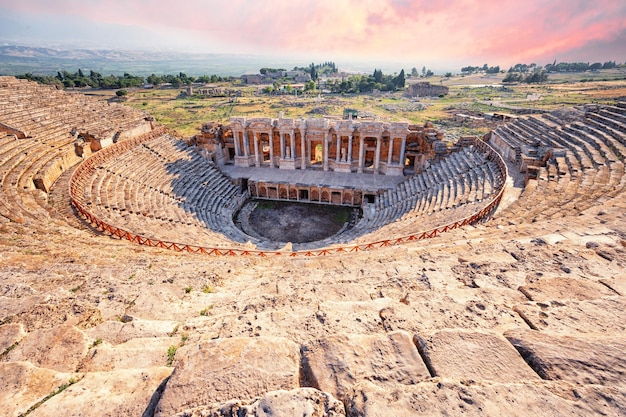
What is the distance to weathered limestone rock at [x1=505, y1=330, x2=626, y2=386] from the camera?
353 centimetres

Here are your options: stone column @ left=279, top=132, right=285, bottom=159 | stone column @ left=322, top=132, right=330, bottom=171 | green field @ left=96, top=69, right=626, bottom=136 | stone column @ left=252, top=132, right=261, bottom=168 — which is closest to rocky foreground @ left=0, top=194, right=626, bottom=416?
stone column @ left=322, top=132, right=330, bottom=171

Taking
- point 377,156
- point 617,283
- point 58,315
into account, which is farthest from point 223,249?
point 377,156

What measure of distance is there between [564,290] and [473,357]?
342 centimetres

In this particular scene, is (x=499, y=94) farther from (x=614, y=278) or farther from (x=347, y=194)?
(x=614, y=278)

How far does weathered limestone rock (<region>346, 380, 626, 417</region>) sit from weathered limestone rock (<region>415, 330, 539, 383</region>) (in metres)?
0.24

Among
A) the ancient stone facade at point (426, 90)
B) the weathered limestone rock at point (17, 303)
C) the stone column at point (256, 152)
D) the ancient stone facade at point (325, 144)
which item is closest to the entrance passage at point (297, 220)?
the stone column at point (256, 152)

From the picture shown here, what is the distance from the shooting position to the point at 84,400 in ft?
12.7

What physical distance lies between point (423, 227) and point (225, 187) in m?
20.1

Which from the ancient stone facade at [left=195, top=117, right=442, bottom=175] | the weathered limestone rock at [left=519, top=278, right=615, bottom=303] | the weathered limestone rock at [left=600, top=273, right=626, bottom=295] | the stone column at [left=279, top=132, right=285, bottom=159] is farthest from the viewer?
the stone column at [left=279, top=132, right=285, bottom=159]

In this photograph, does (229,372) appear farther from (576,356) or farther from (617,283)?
(617,283)

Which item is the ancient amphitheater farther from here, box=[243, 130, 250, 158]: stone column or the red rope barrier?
box=[243, 130, 250, 158]: stone column

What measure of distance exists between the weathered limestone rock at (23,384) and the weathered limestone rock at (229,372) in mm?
1847

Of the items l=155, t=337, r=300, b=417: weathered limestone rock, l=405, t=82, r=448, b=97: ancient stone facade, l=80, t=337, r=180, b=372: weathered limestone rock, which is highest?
l=405, t=82, r=448, b=97: ancient stone facade

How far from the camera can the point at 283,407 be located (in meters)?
3.15
